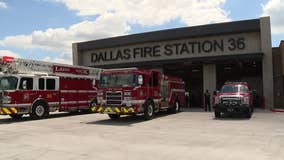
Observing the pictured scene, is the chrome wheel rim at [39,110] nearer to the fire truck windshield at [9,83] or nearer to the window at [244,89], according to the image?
the fire truck windshield at [9,83]

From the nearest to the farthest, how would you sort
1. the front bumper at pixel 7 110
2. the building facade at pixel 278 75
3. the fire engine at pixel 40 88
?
the front bumper at pixel 7 110 < the fire engine at pixel 40 88 < the building facade at pixel 278 75

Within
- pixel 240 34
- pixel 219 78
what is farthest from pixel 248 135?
pixel 219 78

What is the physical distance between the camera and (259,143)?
32.8ft

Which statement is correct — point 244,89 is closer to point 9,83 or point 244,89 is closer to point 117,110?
point 117,110

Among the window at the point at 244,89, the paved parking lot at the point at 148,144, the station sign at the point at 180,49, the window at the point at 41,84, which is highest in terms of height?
the station sign at the point at 180,49

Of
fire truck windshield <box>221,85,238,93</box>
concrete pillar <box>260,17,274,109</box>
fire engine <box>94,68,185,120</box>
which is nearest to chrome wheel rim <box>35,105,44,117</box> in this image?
fire engine <box>94,68,185,120</box>

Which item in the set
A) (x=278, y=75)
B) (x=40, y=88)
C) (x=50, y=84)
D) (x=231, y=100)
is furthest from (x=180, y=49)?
(x=40, y=88)

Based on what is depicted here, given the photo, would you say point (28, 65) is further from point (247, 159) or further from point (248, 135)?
point (247, 159)

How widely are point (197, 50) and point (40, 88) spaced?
50.9ft

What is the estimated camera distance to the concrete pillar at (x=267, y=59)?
2569 centimetres

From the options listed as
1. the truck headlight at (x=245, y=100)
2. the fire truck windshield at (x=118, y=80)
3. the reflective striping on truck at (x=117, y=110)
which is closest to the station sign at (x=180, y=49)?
the truck headlight at (x=245, y=100)

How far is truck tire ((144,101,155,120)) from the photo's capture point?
57.3 feet

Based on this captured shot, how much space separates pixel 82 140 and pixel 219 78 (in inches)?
1342

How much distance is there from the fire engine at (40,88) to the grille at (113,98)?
4.64 metres
